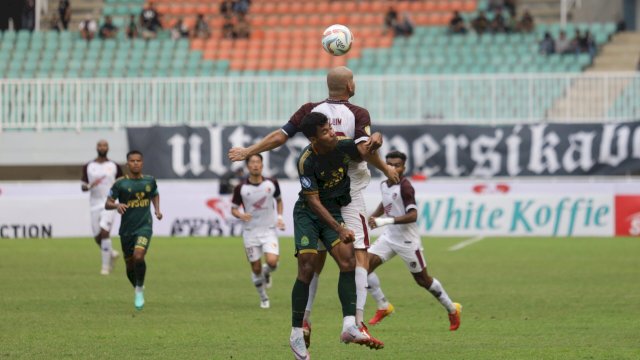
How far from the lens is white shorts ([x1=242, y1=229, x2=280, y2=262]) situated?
17688 mm

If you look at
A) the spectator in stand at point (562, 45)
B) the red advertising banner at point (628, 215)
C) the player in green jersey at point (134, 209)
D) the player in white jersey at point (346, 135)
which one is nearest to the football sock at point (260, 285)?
the player in green jersey at point (134, 209)

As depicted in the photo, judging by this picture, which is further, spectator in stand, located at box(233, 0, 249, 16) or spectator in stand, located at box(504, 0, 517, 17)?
spectator in stand, located at box(233, 0, 249, 16)

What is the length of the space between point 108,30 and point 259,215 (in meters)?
23.8

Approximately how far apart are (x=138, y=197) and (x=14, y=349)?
4961 millimetres

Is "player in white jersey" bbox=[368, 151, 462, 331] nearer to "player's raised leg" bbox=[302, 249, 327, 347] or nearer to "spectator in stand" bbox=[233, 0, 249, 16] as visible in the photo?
"player's raised leg" bbox=[302, 249, 327, 347]

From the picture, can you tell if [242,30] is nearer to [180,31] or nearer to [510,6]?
[180,31]

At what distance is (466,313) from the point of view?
15.8 metres

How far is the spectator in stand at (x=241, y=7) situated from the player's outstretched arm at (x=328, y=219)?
103 ft

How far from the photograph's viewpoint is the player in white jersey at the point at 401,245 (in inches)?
568

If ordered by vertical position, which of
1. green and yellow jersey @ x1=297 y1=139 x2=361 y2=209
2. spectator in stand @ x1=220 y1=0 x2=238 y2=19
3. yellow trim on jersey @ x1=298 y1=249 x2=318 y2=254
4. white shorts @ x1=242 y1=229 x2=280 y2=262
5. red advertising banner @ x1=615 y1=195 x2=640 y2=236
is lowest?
red advertising banner @ x1=615 y1=195 x2=640 y2=236

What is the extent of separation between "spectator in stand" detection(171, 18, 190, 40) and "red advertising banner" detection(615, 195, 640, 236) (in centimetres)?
1597

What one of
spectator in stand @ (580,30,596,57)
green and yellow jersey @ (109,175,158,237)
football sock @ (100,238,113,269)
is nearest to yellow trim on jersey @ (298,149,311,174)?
green and yellow jersey @ (109,175,158,237)

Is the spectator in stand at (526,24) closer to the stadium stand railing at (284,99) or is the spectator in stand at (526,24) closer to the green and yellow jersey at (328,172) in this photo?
the stadium stand railing at (284,99)

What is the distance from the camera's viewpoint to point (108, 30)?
40500mm
